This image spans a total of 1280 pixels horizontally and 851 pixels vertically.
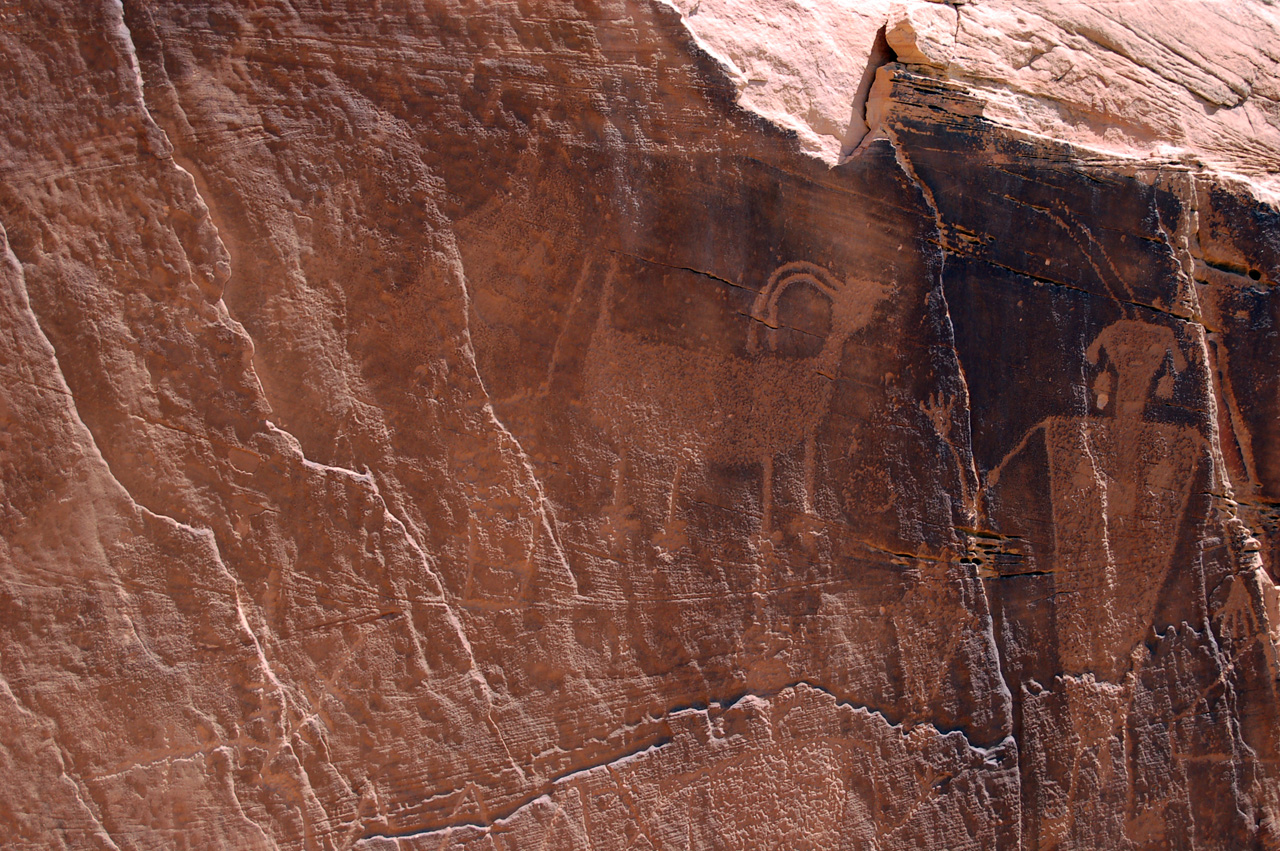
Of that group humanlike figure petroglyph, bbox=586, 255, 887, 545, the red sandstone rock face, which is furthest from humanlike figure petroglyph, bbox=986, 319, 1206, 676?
humanlike figure petroglyph, bbox=586, 255, 887, 545

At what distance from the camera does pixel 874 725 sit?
1.80m

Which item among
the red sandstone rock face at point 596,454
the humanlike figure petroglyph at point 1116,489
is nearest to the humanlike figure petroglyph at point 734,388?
the red sandstone rock face at point 596,454

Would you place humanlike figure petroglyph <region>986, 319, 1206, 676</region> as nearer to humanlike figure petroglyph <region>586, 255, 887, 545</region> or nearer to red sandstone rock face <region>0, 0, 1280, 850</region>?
red sandstone rock face <region>0, 0, 1280, 850</region>

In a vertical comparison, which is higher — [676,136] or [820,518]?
[676,136]

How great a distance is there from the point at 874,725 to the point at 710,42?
1658 millimetres

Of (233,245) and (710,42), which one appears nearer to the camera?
(233,245)

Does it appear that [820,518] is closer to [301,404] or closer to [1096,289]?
[1096,289]

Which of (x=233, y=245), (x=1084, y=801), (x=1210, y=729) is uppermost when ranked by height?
(x=233, y=245)

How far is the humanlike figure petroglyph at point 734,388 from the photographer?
5.46 ft

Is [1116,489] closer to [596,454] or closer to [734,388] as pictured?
[734,388]

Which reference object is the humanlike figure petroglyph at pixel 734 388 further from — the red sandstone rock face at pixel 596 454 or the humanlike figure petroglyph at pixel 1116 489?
the humanlike figure petroglyph at pixel 1116 489

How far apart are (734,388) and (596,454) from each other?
36 centimetres

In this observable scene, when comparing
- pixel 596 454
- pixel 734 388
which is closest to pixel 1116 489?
pixel 734 388

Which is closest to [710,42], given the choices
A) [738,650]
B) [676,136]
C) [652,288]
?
[676,136]
